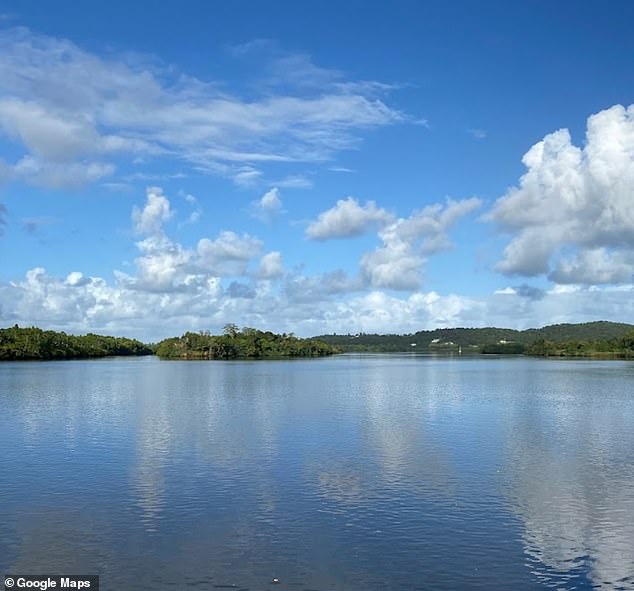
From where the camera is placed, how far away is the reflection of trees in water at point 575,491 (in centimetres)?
1628

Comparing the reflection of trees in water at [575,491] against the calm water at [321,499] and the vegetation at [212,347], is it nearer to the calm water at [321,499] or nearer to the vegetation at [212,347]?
the calm water at [321,499]

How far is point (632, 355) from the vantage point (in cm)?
16538

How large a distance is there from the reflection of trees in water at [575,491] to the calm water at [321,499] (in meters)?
0.07

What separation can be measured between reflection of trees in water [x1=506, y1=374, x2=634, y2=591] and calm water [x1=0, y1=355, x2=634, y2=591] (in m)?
0.07

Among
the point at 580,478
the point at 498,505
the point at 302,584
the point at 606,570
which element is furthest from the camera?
the point at 580,478

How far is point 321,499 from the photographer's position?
71.3ft

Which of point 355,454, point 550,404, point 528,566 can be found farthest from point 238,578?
point 550,404

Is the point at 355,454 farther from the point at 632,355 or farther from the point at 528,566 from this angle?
the point at 632,355

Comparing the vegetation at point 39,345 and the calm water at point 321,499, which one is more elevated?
the vegetation at point 39,345

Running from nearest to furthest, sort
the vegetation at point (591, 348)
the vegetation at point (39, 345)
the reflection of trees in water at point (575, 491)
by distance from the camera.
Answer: the reflection of trees in water at point (575, 491) < the vegetation at point (39, 345) < the vegetation at point (591, 348)

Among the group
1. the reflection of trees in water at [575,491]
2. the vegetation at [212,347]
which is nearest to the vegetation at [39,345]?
the vegetation at [212,347]

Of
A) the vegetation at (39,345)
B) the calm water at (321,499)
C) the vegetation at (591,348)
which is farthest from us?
the vegetation at (591,348)

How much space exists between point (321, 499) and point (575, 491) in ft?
27.2

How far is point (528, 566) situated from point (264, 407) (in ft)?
107
